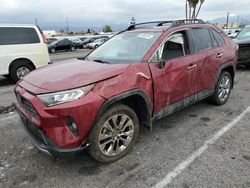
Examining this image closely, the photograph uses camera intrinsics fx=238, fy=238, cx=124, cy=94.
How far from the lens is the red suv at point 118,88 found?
2590 mm

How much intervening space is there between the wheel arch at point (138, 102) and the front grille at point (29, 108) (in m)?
0.84

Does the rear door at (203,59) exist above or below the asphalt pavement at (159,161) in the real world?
above

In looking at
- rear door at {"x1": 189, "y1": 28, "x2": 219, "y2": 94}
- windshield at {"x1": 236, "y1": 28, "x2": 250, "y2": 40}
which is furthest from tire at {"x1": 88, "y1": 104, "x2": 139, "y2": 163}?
windshield at {"x1": 236, "y1": 28, "x2": 250, "y2": 40}

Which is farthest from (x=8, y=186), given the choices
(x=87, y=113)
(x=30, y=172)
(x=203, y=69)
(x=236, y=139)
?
(x=203, y=69)

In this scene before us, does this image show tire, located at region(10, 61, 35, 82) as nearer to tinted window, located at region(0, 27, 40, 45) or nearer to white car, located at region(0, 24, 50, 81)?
white car, located at region(0, 24, 50, 81)

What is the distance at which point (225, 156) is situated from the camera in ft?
10.3

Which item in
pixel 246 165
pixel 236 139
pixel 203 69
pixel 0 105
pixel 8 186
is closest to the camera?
pixel 8 186

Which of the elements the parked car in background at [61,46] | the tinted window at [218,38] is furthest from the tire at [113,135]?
the parked car in background at [61,46]

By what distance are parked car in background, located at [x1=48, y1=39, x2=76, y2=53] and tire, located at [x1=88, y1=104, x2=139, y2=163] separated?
81.9 feet

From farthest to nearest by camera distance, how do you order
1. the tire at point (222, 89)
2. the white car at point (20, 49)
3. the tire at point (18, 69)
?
the tire at point (18, 69) → the white car at point (20, 49) → the tire at point (222, 89)

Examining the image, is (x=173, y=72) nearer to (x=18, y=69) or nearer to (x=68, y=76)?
(x=68, y=76)

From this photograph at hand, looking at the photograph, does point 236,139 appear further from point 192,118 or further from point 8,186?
point 8,186

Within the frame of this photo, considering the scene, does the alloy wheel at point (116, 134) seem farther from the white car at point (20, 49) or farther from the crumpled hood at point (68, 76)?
the white car at point (20, 49)

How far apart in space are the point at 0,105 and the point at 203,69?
4581mm
